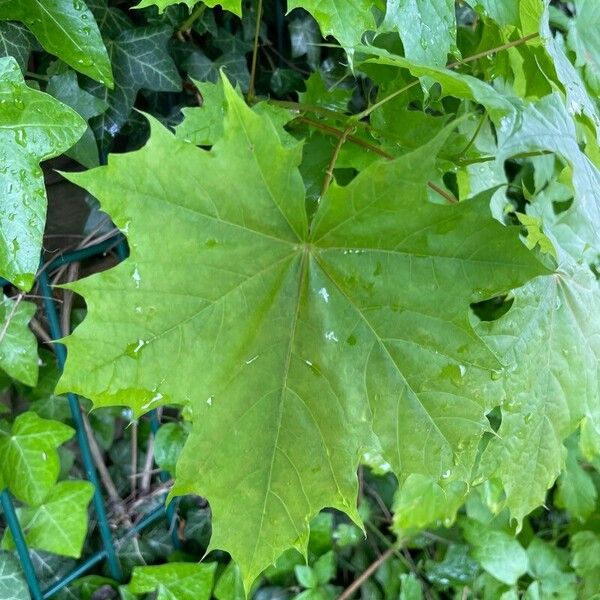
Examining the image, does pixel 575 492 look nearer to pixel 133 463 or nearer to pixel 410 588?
pixel 410 588

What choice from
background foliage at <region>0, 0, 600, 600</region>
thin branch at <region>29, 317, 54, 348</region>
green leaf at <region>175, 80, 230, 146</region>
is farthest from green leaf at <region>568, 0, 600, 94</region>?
thin branch at <region>29, 317, 54, 348</region>

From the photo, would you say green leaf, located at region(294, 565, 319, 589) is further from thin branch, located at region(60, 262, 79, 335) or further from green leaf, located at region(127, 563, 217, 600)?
thin branch, located at region(60, 262, 79, 335)

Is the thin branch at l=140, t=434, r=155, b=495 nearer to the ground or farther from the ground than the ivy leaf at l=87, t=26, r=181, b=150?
nearer to the ground

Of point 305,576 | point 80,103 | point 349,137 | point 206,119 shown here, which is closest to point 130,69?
point 80,103

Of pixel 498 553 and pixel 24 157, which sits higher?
pixel 24 157

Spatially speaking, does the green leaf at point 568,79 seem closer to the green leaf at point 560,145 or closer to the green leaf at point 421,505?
the green leaf at point 560,145

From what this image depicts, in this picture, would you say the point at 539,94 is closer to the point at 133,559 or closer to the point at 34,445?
the point at 34,445

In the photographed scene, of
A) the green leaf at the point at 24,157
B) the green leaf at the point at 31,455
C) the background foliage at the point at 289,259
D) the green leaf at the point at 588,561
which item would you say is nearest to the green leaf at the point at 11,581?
the background foliage at the point at 289,259
